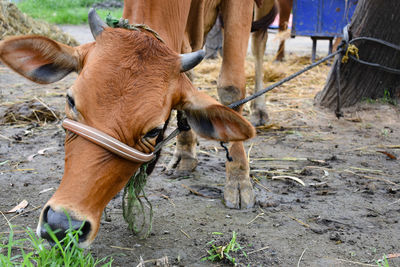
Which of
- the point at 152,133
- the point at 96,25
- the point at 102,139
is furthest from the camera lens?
the point at 96,25

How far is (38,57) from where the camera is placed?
7.50 ft

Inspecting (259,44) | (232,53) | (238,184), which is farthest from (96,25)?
(259,44)

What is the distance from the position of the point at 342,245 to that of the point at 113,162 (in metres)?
1.46

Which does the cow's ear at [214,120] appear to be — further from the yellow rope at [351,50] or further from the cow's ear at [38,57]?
the yellow rope at [351,50]

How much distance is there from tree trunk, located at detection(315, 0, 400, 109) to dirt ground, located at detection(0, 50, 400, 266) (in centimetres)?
19

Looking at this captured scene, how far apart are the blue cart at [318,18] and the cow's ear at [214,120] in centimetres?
758

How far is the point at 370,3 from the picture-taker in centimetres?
488

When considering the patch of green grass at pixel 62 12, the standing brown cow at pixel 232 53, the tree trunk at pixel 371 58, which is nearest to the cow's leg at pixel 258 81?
the tree trunk at pixel 371 58

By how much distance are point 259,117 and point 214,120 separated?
2.96 metres

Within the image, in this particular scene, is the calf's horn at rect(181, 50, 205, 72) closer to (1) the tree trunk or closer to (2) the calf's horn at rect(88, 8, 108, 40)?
(2) the calf's horn at rect(88, 8, 108, 40)

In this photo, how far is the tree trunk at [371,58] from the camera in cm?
479

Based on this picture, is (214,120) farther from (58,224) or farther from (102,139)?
(58,224)

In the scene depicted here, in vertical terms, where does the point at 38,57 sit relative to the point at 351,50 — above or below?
above

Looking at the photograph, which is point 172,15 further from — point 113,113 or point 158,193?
point 158,193
